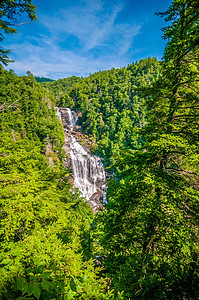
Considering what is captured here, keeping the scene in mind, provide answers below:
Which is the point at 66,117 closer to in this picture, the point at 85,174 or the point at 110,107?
the point at 110,107

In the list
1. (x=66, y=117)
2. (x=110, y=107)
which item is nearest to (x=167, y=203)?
(x=66, y=117)

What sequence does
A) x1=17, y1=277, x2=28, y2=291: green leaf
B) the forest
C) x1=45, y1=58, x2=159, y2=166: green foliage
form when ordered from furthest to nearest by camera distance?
x1=45, y1=58, x2=159, y2=166: green foliage, the forest, x1=17, y1=277, x2=28, y2=291: green leaf

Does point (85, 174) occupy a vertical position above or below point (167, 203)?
below

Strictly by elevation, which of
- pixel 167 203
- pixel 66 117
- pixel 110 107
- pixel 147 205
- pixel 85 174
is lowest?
pixel 85 174

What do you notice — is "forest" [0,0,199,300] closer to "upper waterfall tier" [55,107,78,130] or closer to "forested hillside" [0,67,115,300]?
"forested hillside" [0,67,115,300]

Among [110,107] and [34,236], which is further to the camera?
[110,107]

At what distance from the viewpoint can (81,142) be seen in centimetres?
4466

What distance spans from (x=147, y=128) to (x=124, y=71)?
9863 centimetres

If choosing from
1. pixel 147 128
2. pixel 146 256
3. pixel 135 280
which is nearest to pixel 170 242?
pixel 146 256

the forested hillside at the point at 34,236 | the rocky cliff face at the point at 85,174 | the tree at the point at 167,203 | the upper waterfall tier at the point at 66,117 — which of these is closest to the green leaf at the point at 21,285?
the forested hillside at the point at 34,236

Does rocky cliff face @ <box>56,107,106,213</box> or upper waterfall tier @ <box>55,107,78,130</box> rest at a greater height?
upper waterfall tier @ <box>55,107,78,130</box>

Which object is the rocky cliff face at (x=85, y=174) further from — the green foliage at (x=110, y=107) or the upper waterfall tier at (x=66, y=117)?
the upper waterfall tier at (x=66, y=117)

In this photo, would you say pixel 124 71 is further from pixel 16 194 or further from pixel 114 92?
pixel 16 194

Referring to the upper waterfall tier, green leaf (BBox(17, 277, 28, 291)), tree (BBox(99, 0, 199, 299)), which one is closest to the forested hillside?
green leaf (BBox(17, 277, 28, 291))
